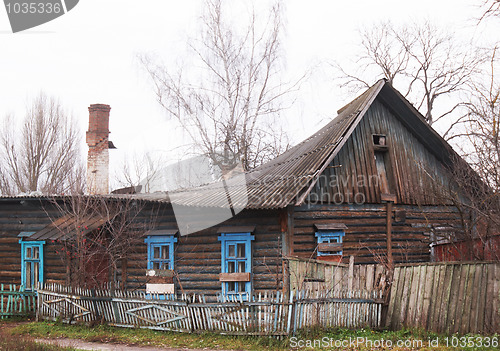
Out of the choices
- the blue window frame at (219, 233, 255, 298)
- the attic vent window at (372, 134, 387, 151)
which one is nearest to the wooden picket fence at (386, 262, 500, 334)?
the blue window frame at (219, 233, 255, 298)

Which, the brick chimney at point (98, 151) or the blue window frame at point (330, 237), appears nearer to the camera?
the blue window frame at point (330, 237)

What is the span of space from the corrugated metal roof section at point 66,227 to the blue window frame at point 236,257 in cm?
377

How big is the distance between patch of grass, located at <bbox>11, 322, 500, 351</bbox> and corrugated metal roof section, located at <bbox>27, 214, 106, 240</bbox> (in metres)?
3.04

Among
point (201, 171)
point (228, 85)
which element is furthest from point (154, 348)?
point (201, 171)

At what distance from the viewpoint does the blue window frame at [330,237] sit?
1379cm

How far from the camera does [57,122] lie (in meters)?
35.5

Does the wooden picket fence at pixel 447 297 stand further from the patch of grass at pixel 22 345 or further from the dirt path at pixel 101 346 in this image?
the patch of grass at pixel 22 345

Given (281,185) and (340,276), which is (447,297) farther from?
(281,185)

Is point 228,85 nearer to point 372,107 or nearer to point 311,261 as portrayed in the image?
point 372,107

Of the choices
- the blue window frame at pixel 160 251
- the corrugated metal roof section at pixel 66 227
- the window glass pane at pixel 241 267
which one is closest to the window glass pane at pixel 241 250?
the window glass pane at pixel 241 267

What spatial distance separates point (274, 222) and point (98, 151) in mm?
11609

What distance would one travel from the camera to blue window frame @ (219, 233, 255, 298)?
539 inches

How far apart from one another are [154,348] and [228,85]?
16767 millimetres

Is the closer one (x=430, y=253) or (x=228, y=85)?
(x=430, y=253)
